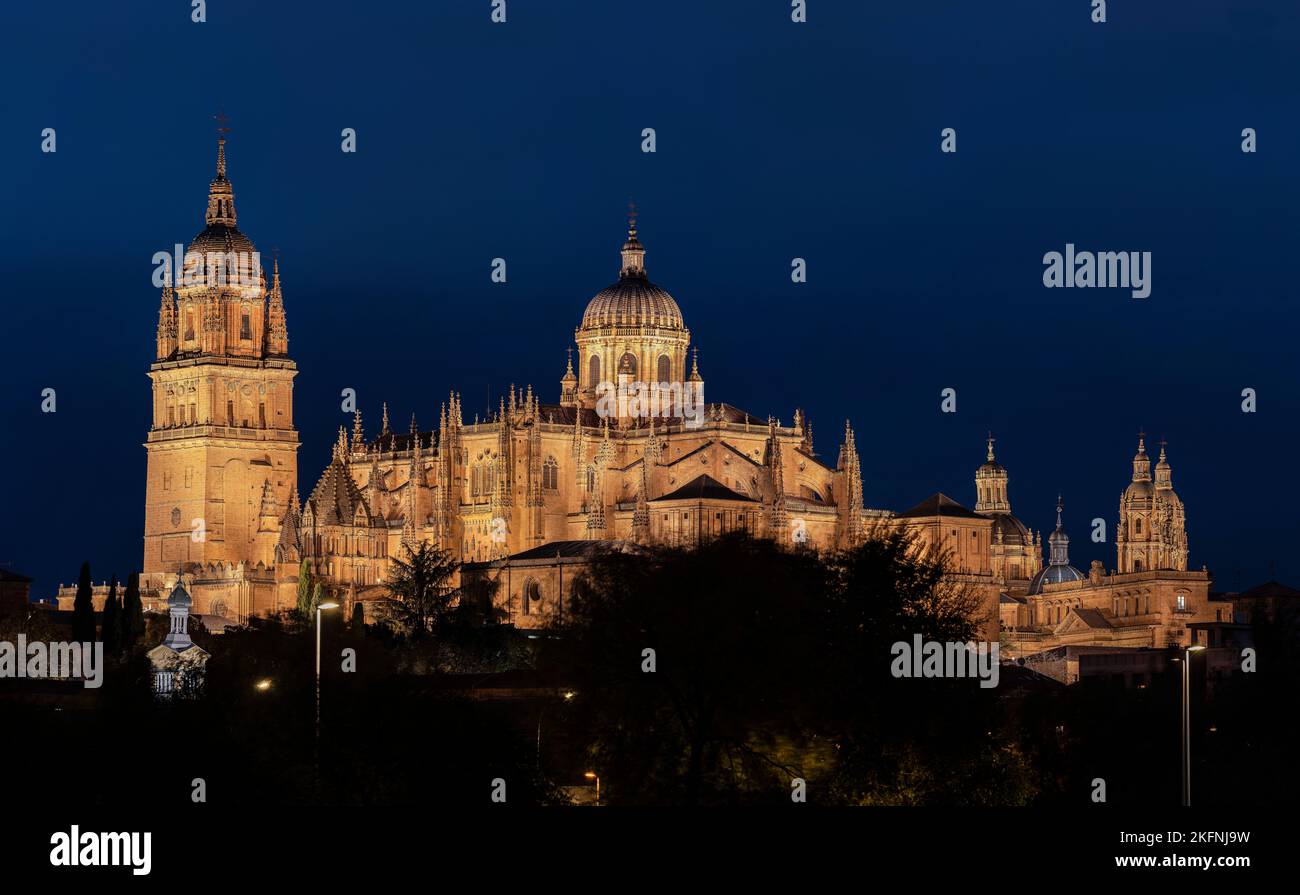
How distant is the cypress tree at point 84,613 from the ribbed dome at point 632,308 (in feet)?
130

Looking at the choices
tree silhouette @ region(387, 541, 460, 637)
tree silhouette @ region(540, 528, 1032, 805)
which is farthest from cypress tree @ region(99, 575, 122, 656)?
tree silhouette @ region(540, 528, 1032, 805)

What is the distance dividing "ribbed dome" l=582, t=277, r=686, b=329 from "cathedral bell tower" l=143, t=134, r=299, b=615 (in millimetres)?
16999

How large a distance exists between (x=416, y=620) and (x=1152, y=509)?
60439mm

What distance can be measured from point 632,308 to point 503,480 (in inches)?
592

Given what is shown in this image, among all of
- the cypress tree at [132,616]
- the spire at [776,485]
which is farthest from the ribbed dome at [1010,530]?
the cypress tree at [132,616]

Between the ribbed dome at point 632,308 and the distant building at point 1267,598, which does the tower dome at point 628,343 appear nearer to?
the ribbed dome at point 632,308

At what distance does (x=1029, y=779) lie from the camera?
3221 inches

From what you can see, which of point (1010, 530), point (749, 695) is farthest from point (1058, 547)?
point (749, 695)

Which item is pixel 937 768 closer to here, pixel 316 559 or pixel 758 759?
pixel 758 759

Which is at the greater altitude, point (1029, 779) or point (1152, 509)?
point (1152, 509)

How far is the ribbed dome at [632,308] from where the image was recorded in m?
160

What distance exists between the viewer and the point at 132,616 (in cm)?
12900
